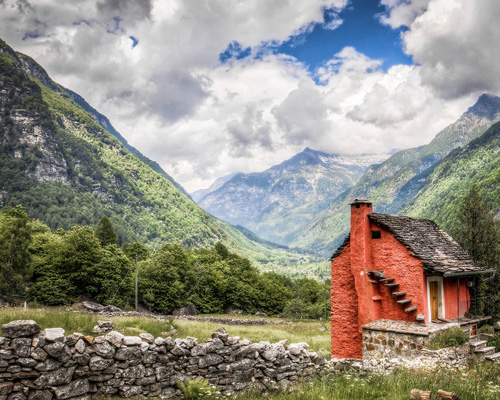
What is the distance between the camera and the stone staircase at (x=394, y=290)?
1777 cm

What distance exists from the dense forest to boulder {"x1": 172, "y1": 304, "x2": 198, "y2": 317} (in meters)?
1.48

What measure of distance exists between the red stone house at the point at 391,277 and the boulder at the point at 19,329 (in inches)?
602

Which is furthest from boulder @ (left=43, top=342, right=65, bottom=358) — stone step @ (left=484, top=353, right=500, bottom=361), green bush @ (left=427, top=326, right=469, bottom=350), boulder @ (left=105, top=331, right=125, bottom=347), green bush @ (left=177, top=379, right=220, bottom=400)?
stone step @ (left=484, top=353, right=500, bottom=361)

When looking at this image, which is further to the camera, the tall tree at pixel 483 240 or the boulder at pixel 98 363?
the tall tree at pixel 483 240

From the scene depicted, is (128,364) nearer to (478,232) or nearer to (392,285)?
(392,285)

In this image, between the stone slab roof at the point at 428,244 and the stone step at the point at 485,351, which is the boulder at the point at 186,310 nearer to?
the stone slab roof at the point at 428,244

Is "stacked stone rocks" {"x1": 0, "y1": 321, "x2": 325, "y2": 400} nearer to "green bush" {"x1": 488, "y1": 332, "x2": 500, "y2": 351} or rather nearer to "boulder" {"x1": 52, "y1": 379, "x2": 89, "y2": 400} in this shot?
"boulder" {"x1": 52, "y1": 379, "x2": 89, "y2": 400}

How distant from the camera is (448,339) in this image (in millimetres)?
16266

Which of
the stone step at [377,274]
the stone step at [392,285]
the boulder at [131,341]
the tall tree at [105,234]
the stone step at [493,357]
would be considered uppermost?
the tall tree at [105,234]

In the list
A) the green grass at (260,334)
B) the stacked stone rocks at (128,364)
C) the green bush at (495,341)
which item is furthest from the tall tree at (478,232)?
the stacked stone rocks at (128,364)

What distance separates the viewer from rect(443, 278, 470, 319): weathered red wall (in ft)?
64.5

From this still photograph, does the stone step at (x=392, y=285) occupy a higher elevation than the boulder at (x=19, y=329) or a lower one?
higher

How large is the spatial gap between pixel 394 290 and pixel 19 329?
16.3m

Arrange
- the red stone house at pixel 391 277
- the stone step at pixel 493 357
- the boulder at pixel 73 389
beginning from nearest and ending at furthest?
the boulder at pixel 73 389 → the stone step at pixel 493 357 → the red stone house at pixel 391 277
